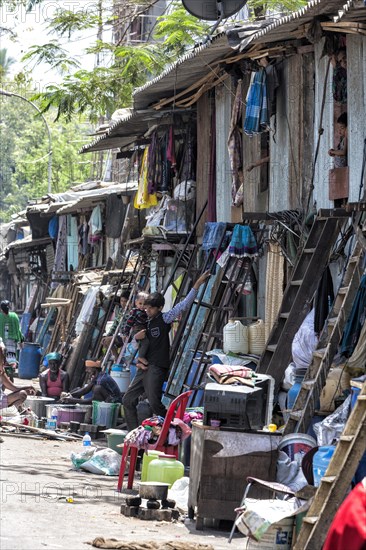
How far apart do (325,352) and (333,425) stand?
4.50 ft

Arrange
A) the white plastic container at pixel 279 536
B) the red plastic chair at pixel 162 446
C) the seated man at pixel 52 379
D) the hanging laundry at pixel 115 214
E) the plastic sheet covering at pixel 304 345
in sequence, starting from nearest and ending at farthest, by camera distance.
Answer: the white plastic container at pixel 279 536, the red plastic chair at pixel 162 446, the plastic sheet covering at pixel 304 345, the seated man at pixel 52 379, the hanging laundry at pixel 115 214

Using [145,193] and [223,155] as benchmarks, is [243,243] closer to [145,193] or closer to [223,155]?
[223,155]

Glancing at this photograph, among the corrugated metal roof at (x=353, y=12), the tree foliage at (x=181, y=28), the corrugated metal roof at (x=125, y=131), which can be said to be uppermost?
the tree foliage at (x=181, y=28)

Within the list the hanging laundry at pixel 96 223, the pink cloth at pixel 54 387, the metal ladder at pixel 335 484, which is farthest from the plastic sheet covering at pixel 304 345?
the hanging laundry at pixel 96 223

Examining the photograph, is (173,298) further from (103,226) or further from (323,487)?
(323,487)

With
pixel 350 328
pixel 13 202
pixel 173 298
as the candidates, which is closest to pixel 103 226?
pixel 173 298

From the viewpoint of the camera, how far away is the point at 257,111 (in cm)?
1438

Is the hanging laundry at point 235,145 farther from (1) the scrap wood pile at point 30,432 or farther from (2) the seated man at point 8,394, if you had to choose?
(2) the seated man at point 8,394

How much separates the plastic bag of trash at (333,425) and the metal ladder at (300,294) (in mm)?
2472

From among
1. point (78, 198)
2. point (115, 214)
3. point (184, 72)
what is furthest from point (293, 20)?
point (78, 198)

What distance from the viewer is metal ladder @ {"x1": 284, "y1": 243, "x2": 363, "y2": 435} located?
1093 centimetres

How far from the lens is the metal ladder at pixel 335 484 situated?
747 cm

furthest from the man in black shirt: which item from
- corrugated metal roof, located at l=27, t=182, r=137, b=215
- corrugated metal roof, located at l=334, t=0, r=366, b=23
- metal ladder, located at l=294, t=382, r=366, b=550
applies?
corrugated metal roof, located at l=27, t=182, r=137, b=215

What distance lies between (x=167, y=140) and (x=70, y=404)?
14.8ft
